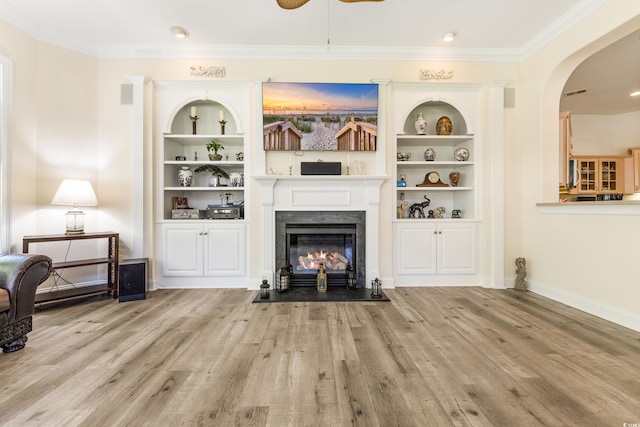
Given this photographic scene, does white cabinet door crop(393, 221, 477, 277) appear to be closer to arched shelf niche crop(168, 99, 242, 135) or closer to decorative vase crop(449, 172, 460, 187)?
decorative vase crop(449, 172, 460, 187)

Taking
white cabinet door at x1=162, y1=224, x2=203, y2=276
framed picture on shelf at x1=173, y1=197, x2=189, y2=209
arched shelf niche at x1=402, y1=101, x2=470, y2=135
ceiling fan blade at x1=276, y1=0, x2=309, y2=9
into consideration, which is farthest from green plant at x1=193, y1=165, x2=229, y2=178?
arched shelf niche at x1=402, y1=101, x2=470, y2=135

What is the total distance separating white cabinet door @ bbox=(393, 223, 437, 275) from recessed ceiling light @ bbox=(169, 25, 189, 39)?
3422 mm

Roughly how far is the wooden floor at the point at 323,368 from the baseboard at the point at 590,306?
99 millimetres

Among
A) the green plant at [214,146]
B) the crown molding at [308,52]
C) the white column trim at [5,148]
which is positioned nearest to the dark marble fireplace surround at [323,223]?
the green plant at [214,146]

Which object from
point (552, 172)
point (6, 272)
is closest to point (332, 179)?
point (552, 172)

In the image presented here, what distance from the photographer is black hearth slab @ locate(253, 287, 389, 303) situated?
3.08 m

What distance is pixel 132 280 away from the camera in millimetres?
3104

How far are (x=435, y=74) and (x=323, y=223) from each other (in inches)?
95.3

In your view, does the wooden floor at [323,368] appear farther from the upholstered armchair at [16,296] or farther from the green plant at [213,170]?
the green plant at [213,170]

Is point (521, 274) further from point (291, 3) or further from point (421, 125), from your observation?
point (291, 3)

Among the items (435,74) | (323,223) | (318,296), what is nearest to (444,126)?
(435,74)

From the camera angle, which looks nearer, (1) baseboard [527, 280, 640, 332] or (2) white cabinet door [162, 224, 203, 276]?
(1) baseboard [527, 280, 640, 332]

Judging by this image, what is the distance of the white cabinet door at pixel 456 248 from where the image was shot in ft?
11.9

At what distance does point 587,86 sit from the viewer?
431cm
